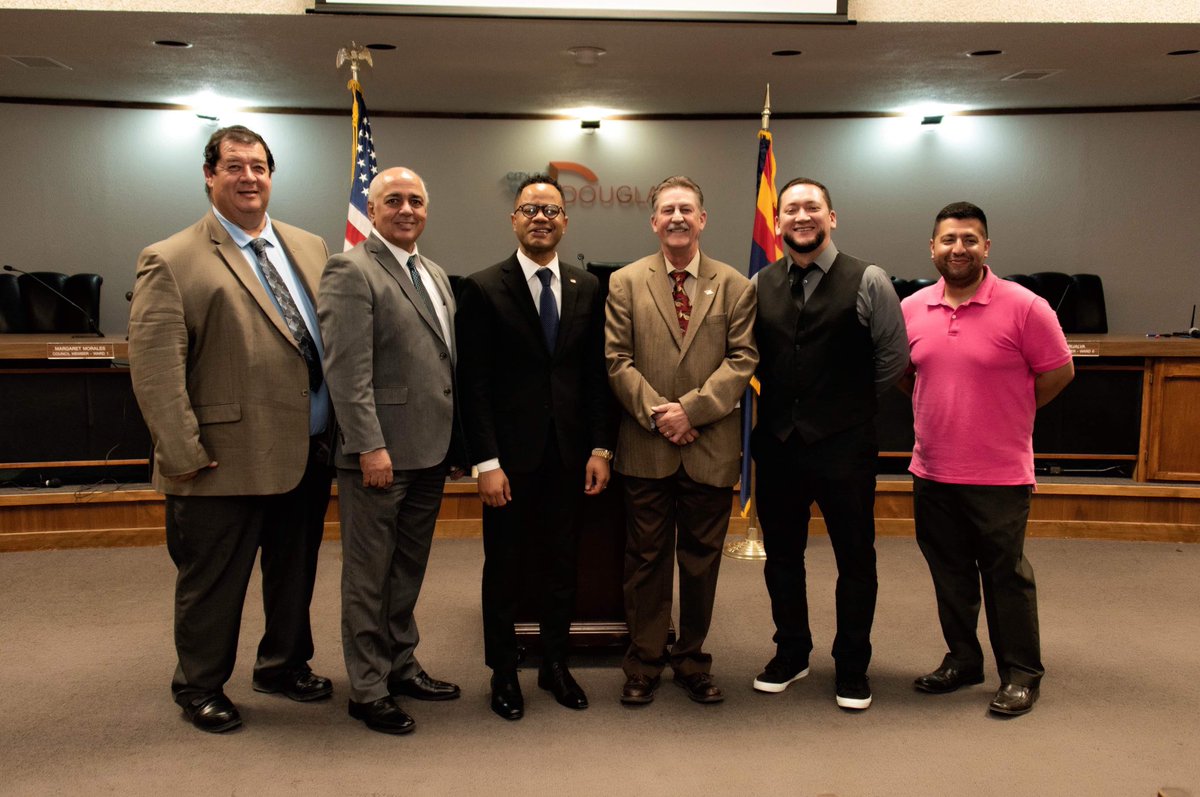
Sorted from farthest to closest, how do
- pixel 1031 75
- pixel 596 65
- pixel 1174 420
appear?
pixel 1031 75 < pixel 596 65 < pixel 1174 420

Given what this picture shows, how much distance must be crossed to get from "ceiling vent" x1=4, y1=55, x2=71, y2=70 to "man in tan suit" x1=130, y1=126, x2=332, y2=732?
13.7 feet

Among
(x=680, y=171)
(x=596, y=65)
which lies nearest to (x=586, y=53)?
(x=596, y=65)

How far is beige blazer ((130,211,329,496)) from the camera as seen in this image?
2693 mm

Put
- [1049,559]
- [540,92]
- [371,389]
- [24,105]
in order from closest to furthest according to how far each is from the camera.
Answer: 1. [371,389]
2. [1049,559]
3. [540,92]
4. [24,105]

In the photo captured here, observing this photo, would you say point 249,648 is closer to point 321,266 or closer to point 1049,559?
point 321,266

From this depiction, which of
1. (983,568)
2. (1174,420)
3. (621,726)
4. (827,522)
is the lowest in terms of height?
(621,726)

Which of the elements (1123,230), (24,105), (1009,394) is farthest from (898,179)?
(24,105)

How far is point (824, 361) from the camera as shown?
293 centimetres

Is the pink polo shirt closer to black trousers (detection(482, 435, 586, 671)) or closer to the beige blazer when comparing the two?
black trousers (detection(482, 435, 586, 671))

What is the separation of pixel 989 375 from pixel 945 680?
1044 mm

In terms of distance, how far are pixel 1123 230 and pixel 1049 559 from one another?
4.04 m

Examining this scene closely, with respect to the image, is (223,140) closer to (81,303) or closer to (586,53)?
(586,53)

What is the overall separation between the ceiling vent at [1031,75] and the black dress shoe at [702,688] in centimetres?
497

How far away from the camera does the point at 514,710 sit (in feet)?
9.75
